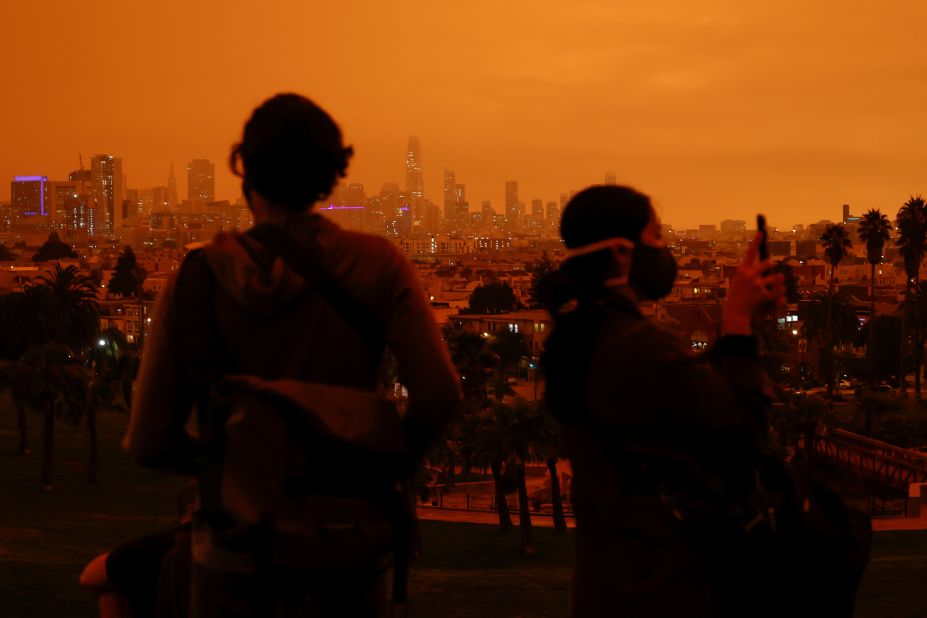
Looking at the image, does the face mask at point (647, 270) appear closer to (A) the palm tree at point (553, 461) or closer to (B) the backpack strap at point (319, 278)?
(B) the backpack strap at point (319, 278)

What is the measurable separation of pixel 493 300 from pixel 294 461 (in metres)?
123

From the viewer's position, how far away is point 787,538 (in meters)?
2.84

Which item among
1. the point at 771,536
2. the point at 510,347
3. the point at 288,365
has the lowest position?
the point at 510,347

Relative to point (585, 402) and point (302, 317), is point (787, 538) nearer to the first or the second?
point (585, 402)

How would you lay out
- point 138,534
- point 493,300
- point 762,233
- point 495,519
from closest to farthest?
point 762,233, point 138,534, point 495,519, point 493,300

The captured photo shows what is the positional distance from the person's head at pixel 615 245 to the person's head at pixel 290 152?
693 mm

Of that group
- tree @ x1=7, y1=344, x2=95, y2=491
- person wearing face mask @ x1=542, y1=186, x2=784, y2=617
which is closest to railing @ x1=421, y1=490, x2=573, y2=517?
tree @ x1=7, y1=344, x2=95, y2=491

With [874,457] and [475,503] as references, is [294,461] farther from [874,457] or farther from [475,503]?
[874,457]

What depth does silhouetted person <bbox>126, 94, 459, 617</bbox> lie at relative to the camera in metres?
2.67

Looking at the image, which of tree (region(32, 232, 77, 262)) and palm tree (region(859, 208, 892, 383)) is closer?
palm tree (region(859, 208, 892, 383))

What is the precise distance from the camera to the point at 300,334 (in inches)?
108

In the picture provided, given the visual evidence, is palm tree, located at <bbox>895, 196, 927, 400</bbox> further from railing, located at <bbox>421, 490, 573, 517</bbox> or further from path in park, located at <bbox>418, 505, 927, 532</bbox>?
railing, located at <bbox>421, 490, 573, 517</bbox>

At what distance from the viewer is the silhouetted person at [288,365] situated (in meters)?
2.67

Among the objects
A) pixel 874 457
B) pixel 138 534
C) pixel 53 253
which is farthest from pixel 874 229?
pixel 53 253
